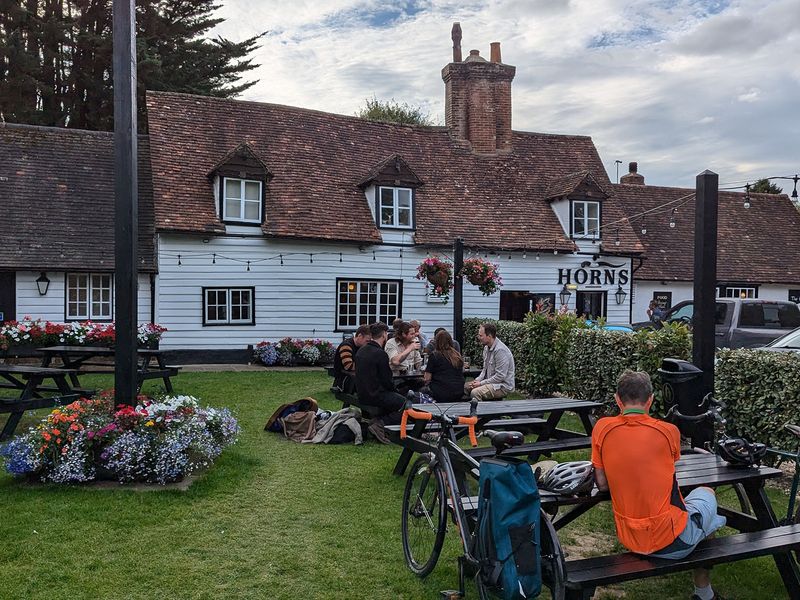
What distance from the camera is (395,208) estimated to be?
20844mm

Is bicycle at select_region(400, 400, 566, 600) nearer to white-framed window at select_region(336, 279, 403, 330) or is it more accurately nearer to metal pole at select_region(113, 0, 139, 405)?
metal pole at select_region(113, 0, 139, 405)

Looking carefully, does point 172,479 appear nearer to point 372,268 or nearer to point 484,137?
point 372,268

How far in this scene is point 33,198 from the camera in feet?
62.0

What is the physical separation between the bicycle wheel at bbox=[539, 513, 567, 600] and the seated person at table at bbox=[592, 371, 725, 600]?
1.53ft

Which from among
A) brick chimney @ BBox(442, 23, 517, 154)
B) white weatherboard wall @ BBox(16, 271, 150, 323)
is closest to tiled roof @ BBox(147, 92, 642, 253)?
brick chimney @ BBox(442, 23, 517, 154)

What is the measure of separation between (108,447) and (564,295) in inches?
687

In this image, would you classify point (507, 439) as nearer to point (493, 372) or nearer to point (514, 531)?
point (514, 531)

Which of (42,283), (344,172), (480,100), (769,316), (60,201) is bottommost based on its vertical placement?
(769,316)

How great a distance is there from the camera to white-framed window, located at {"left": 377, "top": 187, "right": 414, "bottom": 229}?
2070 centimetres

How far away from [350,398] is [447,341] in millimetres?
1578

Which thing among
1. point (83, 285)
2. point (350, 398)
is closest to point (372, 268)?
point (83, 285)

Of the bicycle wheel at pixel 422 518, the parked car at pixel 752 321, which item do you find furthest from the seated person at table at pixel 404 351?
the parked car at pixel 752 321

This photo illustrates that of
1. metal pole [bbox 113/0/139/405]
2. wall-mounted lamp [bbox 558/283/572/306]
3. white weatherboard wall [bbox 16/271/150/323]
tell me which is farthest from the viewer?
wall-mounted lamp [bbox 558/283/572/306]

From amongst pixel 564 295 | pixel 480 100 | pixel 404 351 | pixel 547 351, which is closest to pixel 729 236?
pixel 564 295
